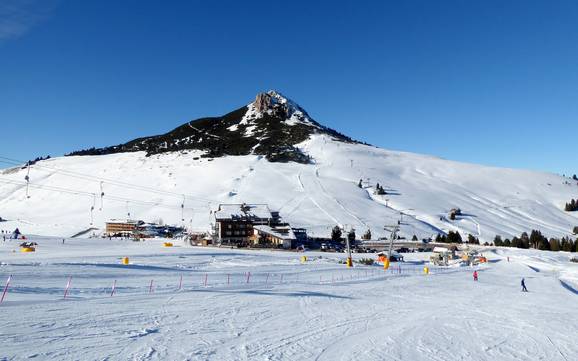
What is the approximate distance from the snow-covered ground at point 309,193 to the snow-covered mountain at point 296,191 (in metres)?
0.38

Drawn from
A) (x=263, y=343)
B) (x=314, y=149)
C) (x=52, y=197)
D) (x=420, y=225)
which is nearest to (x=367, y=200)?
(x=420, y=225)

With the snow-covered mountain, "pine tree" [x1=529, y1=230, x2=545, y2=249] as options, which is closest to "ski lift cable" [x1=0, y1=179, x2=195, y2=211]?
the snow-covered mountain

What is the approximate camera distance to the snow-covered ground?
11106 centimetres

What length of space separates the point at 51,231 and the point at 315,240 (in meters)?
58.8

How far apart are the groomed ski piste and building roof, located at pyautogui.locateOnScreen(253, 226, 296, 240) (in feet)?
149

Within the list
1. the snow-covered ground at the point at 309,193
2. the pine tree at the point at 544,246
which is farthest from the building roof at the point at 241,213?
the pine tree at the point at 544,246

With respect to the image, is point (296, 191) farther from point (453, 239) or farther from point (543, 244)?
point (543, 244)

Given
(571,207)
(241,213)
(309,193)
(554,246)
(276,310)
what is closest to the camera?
(276,310)

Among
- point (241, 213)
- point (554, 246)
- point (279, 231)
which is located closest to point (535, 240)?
point (554, 246)

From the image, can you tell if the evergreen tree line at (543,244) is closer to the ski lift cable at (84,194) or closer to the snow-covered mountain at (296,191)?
the snow-covered mountain at (296,191)

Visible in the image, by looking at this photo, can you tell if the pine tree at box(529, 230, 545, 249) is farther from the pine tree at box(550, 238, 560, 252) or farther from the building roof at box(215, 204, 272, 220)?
the building roof at box(215, 204, 272, 220)

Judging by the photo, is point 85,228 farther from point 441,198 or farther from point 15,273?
point 441,198

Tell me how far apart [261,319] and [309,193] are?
109430 mm

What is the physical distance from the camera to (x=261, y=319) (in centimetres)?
1773
